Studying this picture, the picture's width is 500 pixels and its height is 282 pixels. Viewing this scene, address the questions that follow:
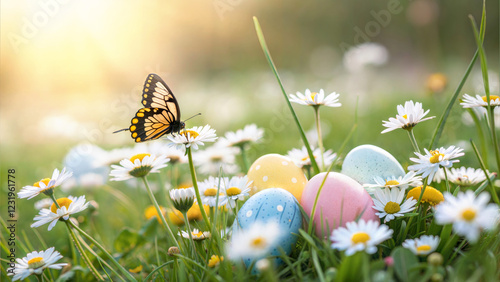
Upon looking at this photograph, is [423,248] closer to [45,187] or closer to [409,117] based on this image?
[409,117]

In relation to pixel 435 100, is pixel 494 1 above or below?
above

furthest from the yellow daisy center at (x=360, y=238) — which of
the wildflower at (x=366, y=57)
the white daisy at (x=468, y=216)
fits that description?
the wildflower at (x=366, y=57)

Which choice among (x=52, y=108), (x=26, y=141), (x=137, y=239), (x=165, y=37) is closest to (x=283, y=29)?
(x=165, y=37)

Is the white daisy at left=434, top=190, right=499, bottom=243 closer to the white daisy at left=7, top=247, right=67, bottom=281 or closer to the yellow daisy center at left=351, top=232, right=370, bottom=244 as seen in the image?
the yellow daisy center at left=351, top=232, right=370, bottom=244

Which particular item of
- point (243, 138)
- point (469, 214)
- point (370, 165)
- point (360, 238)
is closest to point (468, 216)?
point (469, 214)

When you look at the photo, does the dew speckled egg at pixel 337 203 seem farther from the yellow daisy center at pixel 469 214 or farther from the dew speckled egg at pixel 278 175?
the yellow daisy center at pixel 469 214

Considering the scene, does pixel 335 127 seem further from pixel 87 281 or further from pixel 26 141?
pixel 26 141

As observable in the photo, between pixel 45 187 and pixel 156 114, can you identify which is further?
pixel 156 114
